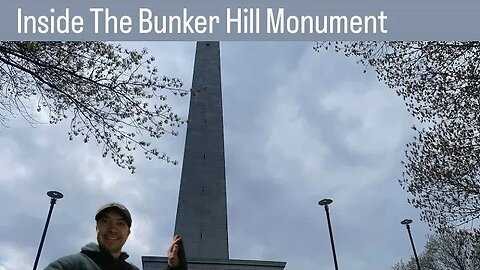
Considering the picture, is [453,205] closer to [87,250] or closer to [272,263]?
[272,263]

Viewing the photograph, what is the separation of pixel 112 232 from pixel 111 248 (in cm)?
10

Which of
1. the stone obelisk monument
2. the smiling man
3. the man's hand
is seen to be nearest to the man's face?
the smiling man

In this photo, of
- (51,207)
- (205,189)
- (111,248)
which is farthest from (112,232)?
(205,189)

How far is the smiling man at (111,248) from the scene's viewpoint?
261 centimetres

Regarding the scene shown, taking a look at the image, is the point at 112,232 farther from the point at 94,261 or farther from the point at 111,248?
the point at 94,261

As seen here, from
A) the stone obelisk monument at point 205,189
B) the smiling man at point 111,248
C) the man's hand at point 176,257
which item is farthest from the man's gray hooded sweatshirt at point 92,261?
the stone obelisk monument at point 205,189

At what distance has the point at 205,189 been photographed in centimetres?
2639

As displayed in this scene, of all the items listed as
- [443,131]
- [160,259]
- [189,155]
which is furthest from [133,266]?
[189,155]

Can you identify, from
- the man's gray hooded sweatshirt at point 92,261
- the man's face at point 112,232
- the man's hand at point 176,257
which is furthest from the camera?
the man's hand at point 176,257

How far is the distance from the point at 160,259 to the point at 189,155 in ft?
23.4

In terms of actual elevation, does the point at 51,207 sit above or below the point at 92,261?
above

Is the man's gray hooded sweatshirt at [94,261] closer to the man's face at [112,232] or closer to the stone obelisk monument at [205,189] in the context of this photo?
the man's face at [112,232]

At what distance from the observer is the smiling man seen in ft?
8.55

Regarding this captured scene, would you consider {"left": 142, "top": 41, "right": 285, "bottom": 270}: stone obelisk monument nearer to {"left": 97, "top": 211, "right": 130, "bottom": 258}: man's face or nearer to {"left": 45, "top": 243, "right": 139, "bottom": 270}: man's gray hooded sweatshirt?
{"left": 97, "top": 211, "right": 130, "bottom": 258}: man's face
